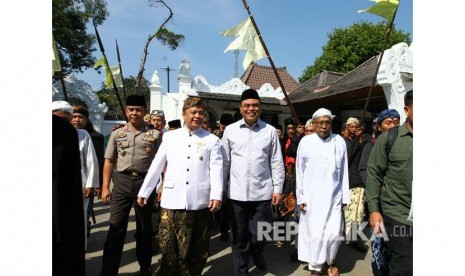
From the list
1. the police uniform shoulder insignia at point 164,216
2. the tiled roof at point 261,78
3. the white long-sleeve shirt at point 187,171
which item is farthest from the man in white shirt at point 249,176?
the tiled roof at point 261,78

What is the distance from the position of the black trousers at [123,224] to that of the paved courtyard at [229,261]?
439 mm

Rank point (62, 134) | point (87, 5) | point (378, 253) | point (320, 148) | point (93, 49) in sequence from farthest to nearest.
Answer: point (93, 49)
point (87, 5)
point (320, 148)
point (378, 253)
point (62, 134)

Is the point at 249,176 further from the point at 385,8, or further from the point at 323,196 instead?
the point at 385,8

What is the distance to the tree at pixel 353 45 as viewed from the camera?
22.8 meters

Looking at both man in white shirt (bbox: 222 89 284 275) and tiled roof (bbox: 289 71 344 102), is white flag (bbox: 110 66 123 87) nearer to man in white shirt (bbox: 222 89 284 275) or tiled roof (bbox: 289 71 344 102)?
man in white shirt (bbox: 222 89 284 275)

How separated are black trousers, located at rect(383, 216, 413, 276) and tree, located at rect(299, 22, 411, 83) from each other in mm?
21766

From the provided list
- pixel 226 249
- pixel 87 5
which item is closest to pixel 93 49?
pixel 87 5

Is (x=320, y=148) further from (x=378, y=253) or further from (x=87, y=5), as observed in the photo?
(x=87, y=5)

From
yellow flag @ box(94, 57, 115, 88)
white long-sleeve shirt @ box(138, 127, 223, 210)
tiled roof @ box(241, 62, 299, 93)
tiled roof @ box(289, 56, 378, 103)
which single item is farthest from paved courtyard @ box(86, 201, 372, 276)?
tiled roof @ box(241, 62, 299, 93)

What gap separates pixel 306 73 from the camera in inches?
1036

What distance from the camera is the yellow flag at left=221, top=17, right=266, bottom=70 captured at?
452cm

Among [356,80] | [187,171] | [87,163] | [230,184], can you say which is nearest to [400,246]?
[230,184]

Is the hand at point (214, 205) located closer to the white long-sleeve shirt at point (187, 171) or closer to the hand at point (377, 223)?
the white long-sleeve shirt at point (187, 171)

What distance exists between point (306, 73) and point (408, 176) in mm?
24880
